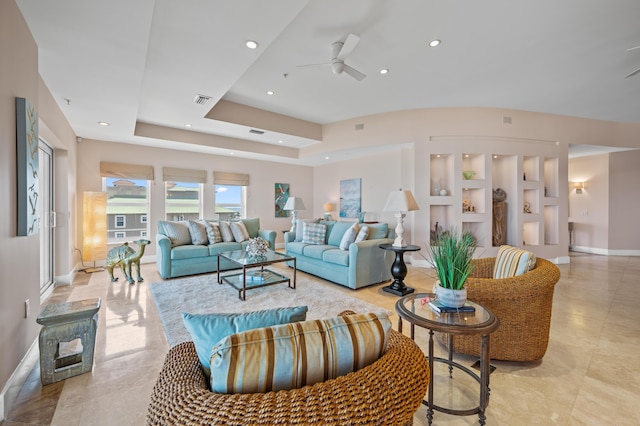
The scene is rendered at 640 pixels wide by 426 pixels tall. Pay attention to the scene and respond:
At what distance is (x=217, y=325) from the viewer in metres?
0.91

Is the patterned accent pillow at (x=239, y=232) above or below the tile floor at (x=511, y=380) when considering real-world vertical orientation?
above

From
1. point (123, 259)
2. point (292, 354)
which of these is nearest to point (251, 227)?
point (123, 259)

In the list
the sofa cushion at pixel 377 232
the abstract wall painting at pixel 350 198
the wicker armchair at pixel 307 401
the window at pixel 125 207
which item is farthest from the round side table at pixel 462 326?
the window at pixel 125 207

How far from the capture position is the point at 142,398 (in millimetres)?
1747

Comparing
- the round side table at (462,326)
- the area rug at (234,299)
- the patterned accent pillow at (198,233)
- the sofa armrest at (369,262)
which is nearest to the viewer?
the round side table at (462,326)

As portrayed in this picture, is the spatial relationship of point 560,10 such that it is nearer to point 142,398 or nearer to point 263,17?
point 263,17

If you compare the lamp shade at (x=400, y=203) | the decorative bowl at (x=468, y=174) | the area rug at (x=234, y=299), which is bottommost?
the area rug at (x=234, y=299)

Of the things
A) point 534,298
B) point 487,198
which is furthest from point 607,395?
point 487,198

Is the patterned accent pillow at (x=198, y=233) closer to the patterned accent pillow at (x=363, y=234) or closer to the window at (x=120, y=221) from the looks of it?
the window at (x=120, y=221)

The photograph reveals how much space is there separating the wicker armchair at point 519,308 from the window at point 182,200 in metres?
6.19

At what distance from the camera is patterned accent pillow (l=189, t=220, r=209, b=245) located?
493 centimetres

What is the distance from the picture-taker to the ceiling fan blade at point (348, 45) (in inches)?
114

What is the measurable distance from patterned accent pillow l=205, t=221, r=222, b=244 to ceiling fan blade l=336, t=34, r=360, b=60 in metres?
3.52

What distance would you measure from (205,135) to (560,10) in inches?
228
